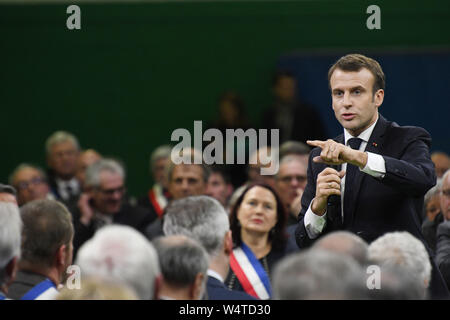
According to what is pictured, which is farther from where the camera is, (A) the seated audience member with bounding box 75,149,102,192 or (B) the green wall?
(B) the green wall

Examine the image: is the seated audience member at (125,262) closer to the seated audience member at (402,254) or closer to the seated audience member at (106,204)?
the seated audience member at (402,254)

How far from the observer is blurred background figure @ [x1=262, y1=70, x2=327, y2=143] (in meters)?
9.18

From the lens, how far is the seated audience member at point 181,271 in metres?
3.09

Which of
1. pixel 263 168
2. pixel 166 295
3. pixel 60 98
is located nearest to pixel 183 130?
pixel 60 98

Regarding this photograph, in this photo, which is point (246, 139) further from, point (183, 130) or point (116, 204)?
point (116, 204)

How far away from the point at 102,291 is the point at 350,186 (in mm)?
1285

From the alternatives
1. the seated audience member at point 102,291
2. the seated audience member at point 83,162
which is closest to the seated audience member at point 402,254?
the seated audience member at point 102,291

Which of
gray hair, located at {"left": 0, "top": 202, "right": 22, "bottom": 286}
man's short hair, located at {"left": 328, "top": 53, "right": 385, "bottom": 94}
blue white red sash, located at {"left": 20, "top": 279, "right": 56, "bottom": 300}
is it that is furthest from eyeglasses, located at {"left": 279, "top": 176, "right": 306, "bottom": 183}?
gray hair, located at {"left": 0, "top": 202, "right": 22, "bottom": 286}

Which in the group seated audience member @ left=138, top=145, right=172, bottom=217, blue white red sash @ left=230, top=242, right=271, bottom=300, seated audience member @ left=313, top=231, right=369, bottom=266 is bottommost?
blue white red sash @ left=230, top=242, right=271, bottom=300

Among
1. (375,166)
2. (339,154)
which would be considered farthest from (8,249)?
(375,166)

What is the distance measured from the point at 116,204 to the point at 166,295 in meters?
3.63

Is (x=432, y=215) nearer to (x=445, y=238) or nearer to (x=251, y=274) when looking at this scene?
(x=445, y=238)

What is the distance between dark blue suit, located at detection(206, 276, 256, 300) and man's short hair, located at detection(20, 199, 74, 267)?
0.62m

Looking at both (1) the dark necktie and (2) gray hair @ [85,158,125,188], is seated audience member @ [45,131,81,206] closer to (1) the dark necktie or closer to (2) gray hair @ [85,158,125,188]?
(2) gray hair @ [85,158,125,188]
